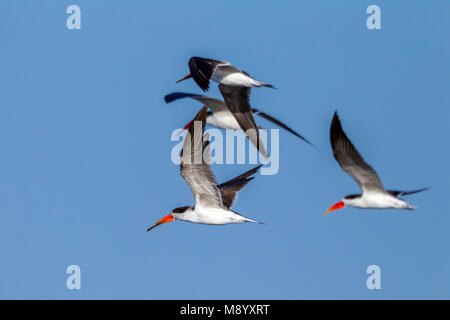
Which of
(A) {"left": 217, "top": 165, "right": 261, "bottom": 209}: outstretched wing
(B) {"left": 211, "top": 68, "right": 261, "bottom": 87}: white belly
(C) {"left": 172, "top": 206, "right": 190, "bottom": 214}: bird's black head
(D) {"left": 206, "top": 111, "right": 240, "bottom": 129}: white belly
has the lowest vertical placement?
(C) {"left": 172, "top": 206, "right": 190, "bottom": 214}: bird's black head

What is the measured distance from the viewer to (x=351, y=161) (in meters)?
18.6

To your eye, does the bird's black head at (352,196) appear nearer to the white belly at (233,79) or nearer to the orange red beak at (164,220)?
the white belly at (233,79)

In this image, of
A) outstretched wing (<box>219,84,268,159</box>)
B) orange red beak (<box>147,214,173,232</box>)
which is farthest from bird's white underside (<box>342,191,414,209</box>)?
orange red beak (<box>147,214,173,232</box>)

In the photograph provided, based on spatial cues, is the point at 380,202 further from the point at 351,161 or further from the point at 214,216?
the point at 214,216

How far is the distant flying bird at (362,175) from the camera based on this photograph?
1833cm

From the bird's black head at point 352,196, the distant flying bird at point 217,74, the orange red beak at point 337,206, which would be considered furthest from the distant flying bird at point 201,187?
the bird's black head at point 352,196

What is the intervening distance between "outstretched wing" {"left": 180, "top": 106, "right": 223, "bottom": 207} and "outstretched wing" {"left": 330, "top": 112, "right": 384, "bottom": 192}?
7.80 ft

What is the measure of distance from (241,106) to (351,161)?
3.44 metres

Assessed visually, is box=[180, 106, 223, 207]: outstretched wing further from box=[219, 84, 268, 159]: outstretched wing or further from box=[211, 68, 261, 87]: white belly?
box=[219, 84, 268, 159]: outstretched wing

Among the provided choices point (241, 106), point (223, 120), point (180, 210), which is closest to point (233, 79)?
point (241, 106)

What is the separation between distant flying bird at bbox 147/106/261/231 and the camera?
18766 millimetres
